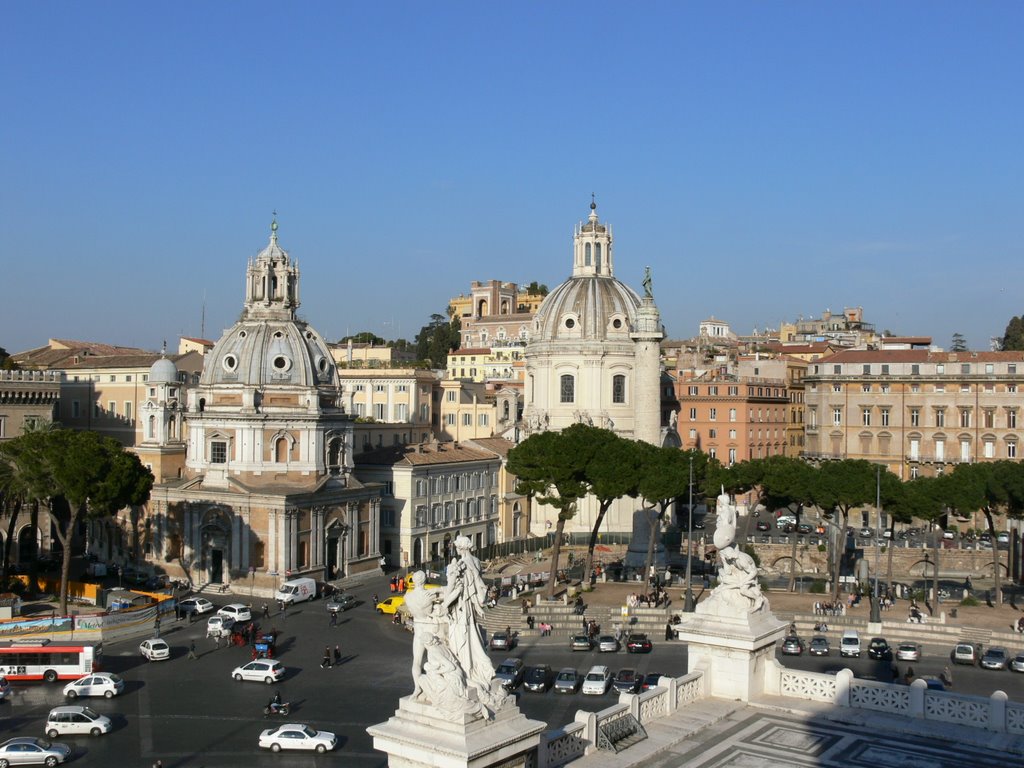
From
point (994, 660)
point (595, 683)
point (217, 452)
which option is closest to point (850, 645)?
point (994, 660)

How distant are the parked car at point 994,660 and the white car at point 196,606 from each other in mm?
33207

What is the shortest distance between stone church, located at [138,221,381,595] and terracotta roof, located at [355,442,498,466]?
4.56 metres

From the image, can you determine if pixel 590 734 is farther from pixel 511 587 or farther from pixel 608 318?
pixel 608 318

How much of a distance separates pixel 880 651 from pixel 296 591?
27.6 meters

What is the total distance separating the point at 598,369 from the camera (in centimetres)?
7950

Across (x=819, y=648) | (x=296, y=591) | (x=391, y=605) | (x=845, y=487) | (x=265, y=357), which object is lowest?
(x=391, y=605)

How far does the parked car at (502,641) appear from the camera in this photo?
44750mm

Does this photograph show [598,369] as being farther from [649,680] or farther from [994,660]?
[649,680]

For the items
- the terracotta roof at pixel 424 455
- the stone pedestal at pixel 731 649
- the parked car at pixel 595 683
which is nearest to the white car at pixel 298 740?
the parked car at pixel 595 683

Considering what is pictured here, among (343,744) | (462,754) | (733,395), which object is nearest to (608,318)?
(733,395)

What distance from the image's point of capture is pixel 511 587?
56969mm

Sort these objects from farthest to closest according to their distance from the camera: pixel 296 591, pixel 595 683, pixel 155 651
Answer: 1. pixel 296 591
2. pixel 155 651
3. pixel 595 683

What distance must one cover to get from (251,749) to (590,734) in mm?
17902

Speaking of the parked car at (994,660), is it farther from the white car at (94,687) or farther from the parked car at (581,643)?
the white car at (94,687)
